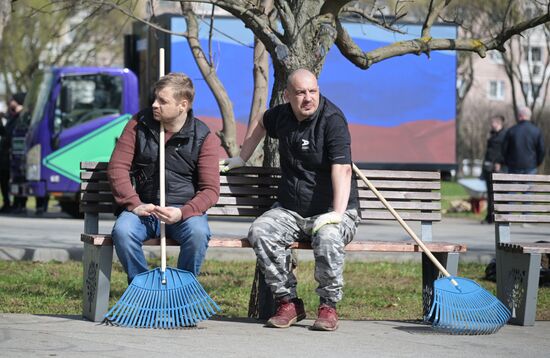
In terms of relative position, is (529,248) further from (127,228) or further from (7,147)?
(7,147)

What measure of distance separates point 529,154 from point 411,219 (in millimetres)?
10373

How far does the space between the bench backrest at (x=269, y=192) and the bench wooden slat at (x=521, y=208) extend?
405 millimetres

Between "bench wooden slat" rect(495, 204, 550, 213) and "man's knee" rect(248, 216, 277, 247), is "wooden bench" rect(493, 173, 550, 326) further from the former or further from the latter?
"man's knee" rect(248, 216, 277, 247)

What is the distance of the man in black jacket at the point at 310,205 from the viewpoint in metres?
6.57

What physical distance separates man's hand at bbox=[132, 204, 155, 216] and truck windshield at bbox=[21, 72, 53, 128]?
38.9 ft

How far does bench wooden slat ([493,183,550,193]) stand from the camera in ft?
24.8

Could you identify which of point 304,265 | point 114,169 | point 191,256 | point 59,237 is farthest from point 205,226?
point 59,237

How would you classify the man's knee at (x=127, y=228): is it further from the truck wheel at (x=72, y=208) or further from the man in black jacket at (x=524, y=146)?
the truck wheel at (x=72, y=208)

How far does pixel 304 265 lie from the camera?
10.9 metres

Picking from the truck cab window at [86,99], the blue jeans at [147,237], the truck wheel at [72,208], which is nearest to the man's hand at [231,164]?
the blue jeans at [147,237]

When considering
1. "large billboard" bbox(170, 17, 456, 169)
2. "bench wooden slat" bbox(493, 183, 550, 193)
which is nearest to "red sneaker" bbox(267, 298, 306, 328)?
"bench wooden slat" bbox(493, 183, 550, 193)

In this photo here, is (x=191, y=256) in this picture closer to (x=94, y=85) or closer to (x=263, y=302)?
(x=263, y=302)

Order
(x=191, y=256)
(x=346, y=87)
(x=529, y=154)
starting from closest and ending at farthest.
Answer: (x=191, y=256) → (x=529, y=154) → (x=346, y=87)

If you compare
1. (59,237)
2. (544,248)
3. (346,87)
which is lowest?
(59,237)
